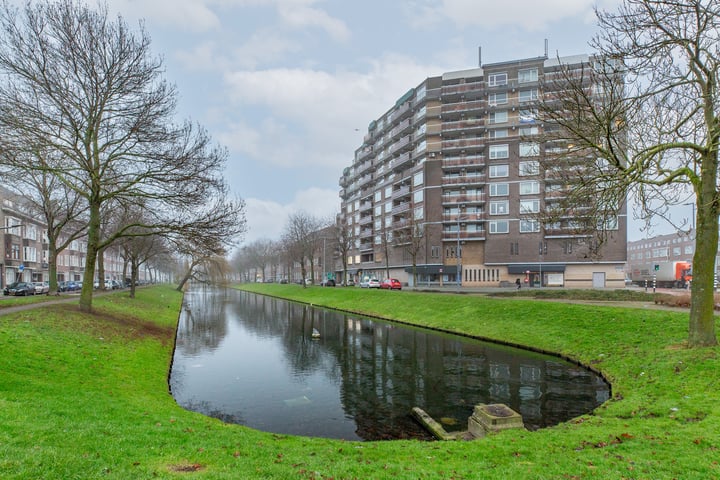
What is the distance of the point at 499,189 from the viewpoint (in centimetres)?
6969

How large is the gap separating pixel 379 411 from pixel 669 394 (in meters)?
8.03

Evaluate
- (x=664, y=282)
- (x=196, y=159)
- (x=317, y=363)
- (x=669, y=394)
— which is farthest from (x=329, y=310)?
(x=664, y=282)

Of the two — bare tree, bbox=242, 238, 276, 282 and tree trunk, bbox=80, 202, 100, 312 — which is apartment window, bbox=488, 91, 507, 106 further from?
bare tree, bbox=242, 238, 276, 282

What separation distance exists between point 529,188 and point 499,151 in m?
7.85

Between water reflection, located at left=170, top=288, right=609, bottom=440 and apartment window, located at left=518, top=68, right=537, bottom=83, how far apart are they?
56985 mm

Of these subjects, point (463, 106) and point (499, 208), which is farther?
point (463, 106)

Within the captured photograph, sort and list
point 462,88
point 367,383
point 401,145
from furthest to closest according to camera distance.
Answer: point 401,145, point 462,88, point 367,383

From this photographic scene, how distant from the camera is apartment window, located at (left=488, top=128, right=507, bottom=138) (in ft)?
235

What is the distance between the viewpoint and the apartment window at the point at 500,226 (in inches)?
2726

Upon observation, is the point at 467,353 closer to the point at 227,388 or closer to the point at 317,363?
the point at 317,363

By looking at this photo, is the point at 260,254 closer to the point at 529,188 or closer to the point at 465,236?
the point at 465,236

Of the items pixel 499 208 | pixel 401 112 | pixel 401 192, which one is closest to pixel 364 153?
pixel 401 112

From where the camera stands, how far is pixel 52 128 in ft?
62.2

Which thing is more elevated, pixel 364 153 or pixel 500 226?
pixel 364 153
